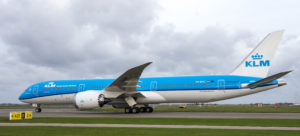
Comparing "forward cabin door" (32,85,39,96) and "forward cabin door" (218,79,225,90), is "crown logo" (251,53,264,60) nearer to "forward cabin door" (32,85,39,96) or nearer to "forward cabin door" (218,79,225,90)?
"forward cabin door" (218,79,225,90)

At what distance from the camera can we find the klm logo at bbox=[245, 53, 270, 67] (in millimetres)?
22547

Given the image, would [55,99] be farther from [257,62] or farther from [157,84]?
[257,62]

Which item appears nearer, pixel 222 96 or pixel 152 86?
pixel 222 96

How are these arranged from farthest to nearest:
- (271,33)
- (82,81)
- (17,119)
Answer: (82,81)
(271,33)
(17,119)

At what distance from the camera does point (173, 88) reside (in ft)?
78.3

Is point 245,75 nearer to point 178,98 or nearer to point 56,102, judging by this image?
point 178,98

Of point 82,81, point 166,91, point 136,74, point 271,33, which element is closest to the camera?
point 136,74

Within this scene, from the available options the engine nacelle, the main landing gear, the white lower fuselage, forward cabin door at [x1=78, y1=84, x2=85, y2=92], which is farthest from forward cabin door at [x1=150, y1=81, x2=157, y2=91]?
forward cabin door at [x1=78, y1=84, x2=85, y2=92]

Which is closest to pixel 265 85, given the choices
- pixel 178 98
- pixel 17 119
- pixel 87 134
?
pixel 178 98

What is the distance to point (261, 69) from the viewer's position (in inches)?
890

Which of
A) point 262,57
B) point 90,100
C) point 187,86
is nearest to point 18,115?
point 90,100

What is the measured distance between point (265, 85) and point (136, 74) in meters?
10.4

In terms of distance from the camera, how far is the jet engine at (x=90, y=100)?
2122 cm

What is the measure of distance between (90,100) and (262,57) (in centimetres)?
1486
